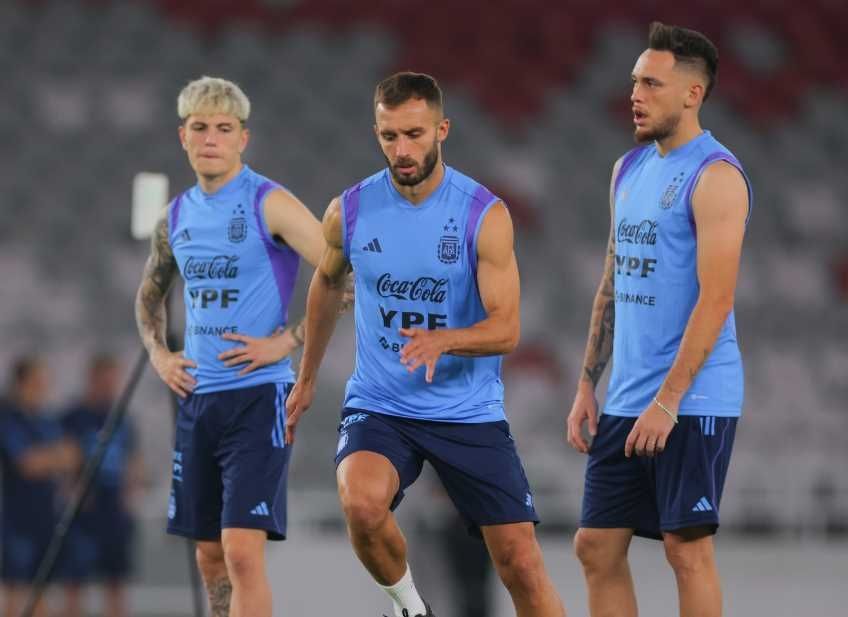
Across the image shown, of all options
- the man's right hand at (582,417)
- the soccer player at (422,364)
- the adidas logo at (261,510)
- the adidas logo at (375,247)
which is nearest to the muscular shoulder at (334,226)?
the soccer player at (422,364)

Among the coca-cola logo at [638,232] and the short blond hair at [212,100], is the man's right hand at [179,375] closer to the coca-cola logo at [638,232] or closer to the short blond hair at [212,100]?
the short blond hair at [212,100]

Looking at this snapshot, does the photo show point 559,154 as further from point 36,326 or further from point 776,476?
point 36,326

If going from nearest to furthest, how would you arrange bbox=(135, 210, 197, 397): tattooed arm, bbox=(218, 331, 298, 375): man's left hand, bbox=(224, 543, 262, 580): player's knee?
1. bbox=(224, 543, 262, 580): player's knee
2. bbox=(218, 331, 298, 375): man's left hand
3. bbox=(135, 210, 197, 397): tattooed arm

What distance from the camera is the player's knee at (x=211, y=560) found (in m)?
5.43

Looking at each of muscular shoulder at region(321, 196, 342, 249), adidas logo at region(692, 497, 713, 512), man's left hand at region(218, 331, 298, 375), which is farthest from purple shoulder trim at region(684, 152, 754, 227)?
man's left hand at region(218, 331, 298, 375)

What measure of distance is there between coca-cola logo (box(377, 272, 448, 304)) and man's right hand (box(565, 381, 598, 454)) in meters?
0.60

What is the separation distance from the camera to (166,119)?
14117 millimetres

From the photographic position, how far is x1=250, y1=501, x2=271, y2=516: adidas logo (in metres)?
5.17

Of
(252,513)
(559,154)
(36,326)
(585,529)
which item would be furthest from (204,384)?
(559,154)

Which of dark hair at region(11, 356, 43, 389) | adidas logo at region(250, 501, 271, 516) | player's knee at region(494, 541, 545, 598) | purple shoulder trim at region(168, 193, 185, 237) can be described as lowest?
player's knee at region(494, 541, 545, 598)

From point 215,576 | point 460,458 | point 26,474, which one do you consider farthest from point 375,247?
point 26,474

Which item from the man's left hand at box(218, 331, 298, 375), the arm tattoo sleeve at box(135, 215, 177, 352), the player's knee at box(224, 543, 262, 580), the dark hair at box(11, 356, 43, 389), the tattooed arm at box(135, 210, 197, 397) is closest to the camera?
the player's knee at box(224, 543, 262, 580)

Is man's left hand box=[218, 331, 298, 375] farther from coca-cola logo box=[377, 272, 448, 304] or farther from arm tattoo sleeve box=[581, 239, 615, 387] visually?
arm tattoo sleeve box=[581, 239, 615, 387]

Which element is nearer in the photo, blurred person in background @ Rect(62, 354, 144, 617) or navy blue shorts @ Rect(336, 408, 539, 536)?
navy blue shorts @ Rect(336, 408, 539, 536)
